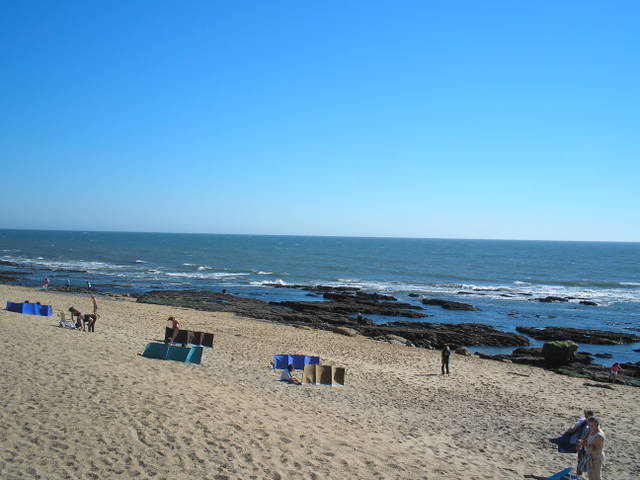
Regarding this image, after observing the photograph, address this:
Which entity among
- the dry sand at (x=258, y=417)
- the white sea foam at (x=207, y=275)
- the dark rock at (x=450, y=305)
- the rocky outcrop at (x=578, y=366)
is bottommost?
the rocky outcrop at (x=578, y=366)

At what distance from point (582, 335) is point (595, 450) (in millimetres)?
26863

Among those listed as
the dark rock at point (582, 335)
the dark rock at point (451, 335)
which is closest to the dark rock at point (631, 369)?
the dark rock at point (451, 335)

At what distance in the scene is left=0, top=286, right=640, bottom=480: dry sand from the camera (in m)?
8.37

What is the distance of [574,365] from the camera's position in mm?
24188

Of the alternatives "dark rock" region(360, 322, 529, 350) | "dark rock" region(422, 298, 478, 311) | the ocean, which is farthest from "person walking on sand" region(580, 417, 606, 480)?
"dark rock" region(422, 298, 478, 311)

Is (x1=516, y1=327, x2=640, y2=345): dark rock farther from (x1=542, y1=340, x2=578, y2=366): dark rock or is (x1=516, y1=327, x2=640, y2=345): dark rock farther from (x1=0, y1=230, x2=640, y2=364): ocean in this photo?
(x1=542, y1=340, x2=578, y2=366): dark rock

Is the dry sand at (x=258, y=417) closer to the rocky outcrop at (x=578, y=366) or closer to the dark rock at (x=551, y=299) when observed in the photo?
the rocky outcrop at (x=578, y=366)

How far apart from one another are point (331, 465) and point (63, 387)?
6500mm

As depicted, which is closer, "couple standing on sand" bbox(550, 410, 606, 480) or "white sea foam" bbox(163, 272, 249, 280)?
"couple standing on sand" bbox(550, 410, 606, 480)

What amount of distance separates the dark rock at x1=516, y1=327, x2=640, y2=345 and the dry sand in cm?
1215

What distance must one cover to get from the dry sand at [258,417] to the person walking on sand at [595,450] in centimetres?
139

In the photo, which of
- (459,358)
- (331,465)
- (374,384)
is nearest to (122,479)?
(331,465)

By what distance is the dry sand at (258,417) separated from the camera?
8367 mm

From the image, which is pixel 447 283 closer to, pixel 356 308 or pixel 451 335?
pixel 356 308
